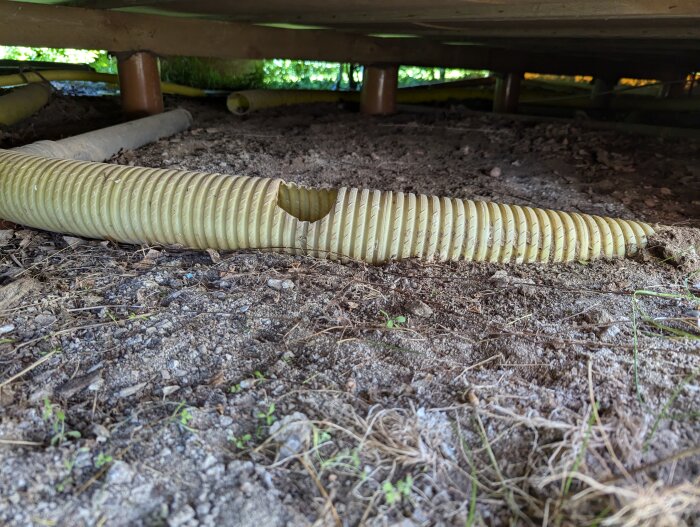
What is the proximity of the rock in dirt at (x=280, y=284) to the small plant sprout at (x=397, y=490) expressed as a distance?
3.10ft

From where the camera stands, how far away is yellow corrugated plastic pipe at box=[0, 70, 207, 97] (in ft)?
16.0

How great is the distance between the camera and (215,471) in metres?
1.21

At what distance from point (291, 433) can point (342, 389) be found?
22 cm

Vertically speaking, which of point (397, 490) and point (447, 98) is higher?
point (397, 490)

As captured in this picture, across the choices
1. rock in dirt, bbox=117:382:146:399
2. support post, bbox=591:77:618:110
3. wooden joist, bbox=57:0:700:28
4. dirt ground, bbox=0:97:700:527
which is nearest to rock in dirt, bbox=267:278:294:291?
dirt ground, bbox=0:97:700:527

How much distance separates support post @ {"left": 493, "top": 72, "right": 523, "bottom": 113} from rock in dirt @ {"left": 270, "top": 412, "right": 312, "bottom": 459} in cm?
645

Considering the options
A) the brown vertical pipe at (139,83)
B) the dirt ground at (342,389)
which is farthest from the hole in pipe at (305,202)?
the brown vertical pipe at (139,83)

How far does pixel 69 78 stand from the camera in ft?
17.9

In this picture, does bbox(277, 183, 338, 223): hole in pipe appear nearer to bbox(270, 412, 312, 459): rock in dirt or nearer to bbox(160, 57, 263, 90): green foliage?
bbox(270, 412, 312, 459): rock in dirt

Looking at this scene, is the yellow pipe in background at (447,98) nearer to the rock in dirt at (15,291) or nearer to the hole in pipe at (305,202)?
the hole in pipe at (305,202)

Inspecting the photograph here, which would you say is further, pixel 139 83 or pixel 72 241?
pixel 139 83

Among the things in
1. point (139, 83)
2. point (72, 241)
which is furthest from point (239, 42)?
point (72, 241)

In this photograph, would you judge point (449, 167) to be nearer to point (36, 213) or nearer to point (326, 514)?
point (36, 213)

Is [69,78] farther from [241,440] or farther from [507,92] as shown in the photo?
[241,440]
